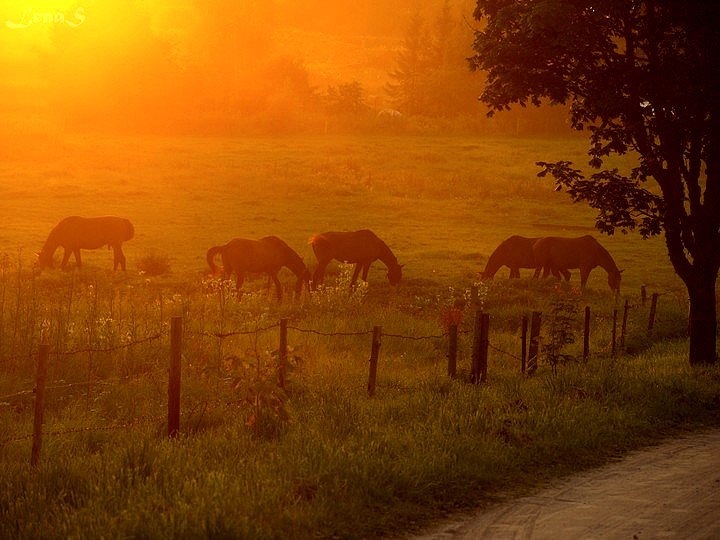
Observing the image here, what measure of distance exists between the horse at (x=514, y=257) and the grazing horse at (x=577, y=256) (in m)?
0.28

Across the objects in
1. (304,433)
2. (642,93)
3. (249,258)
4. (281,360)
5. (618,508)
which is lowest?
(618,508)

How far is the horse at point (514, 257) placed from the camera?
3183cm

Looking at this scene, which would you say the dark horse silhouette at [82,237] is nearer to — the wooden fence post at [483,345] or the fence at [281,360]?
the fence at [281,360]

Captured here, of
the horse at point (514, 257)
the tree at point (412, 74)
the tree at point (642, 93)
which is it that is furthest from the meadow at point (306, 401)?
the tree at point (412, 74)

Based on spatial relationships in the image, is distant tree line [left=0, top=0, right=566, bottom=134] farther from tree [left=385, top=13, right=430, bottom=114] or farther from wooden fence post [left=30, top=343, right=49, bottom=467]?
wooden fence post [left=30, top=343, right=49, bottom=467]

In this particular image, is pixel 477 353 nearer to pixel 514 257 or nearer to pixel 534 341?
pixel 534 341

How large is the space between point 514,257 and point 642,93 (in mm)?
15927

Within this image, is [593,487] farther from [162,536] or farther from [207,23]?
[207,23]

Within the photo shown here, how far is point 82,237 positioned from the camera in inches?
1200

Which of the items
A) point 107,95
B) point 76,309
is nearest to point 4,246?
point 76,309

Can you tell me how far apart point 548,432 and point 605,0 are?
8.12 meters

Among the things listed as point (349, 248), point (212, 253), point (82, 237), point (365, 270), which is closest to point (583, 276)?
point (365, 270)

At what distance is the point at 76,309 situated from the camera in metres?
19.8

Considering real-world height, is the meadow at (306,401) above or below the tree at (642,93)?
below
